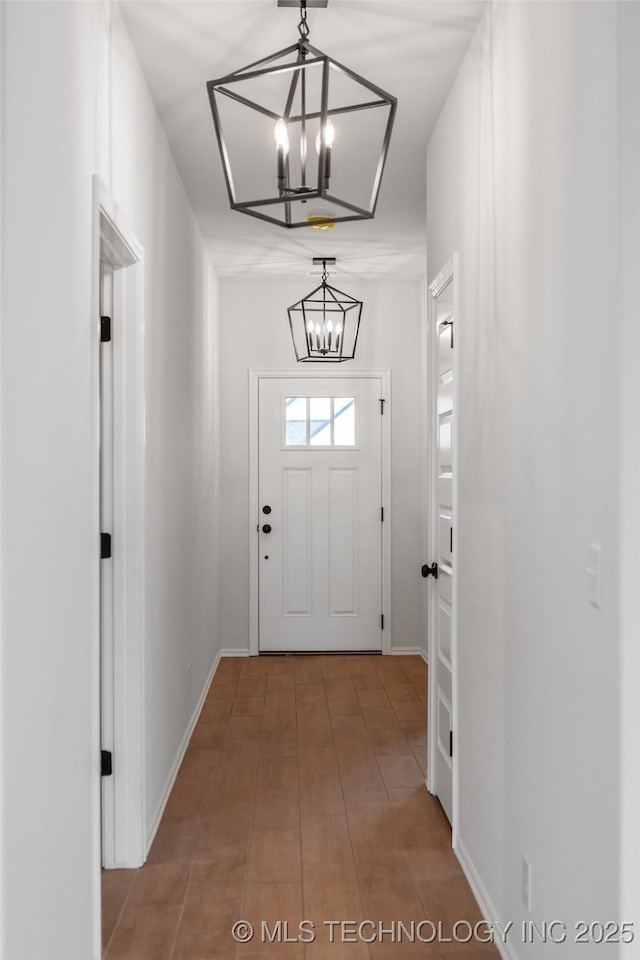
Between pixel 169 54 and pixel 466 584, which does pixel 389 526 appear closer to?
pixel 466 584

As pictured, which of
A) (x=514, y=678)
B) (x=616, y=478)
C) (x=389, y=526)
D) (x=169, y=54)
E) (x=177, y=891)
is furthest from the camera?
(x=389, y=526)

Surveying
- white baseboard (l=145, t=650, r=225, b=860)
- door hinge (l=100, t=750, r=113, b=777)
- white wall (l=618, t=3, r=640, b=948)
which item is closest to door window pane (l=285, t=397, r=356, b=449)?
white baseboard (l=145, t=650, r=225, b=860)

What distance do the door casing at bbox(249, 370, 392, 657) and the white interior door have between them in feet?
7.33

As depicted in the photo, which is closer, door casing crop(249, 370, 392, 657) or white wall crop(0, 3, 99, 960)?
white wall crop(0, 3, 99, 960)

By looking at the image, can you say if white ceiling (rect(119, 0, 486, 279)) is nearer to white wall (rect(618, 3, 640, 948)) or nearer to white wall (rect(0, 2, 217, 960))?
white wall (rect(0, 2, 217, 960))

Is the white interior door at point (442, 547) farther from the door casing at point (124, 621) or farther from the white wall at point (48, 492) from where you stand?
the white wall at point (48, 492)

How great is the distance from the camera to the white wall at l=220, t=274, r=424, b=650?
17.7ft

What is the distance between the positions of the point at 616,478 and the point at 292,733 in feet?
9.40

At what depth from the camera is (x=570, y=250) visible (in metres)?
1.53

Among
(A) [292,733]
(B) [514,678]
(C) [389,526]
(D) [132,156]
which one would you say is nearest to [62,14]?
(D) [132,156]

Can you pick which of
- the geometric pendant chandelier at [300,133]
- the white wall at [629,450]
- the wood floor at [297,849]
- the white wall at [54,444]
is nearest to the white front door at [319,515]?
the wood floor at [297,849]

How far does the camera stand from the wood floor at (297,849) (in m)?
2.07

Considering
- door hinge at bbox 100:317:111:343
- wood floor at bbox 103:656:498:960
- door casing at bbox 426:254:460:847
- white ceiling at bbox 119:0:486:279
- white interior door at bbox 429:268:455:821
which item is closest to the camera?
wood floor at bbox 103:656:498:960

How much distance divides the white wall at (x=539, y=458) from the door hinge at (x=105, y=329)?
3.98 ft
